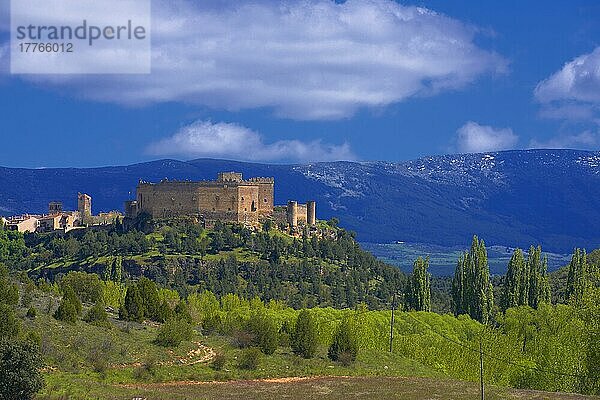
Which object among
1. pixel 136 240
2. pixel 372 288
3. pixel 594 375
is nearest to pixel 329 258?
pixel 372 288

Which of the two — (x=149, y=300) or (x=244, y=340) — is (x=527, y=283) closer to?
(x=244, y=340)

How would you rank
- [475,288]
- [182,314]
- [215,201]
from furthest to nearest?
[215,201] < [475,288] < [182,314]

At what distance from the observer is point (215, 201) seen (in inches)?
5295

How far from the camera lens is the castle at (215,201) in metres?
134

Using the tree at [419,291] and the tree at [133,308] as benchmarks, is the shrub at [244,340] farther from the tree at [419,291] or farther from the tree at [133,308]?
the tree at [419,291]

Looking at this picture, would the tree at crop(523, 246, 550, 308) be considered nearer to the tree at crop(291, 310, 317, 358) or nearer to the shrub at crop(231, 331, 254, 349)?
the tree at crop(291, 310, 317, 358)

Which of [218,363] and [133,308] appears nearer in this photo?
[218,363]

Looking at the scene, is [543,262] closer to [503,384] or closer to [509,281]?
[509,281]

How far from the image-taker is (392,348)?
202 feet

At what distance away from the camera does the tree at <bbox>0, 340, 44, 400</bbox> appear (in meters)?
31.5

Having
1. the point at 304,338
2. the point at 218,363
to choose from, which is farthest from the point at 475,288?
the point at 218,363

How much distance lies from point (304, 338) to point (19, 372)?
82.1 feet

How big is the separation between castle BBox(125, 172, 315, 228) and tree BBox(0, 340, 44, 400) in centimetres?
10103

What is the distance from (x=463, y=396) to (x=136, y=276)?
3209 inches
